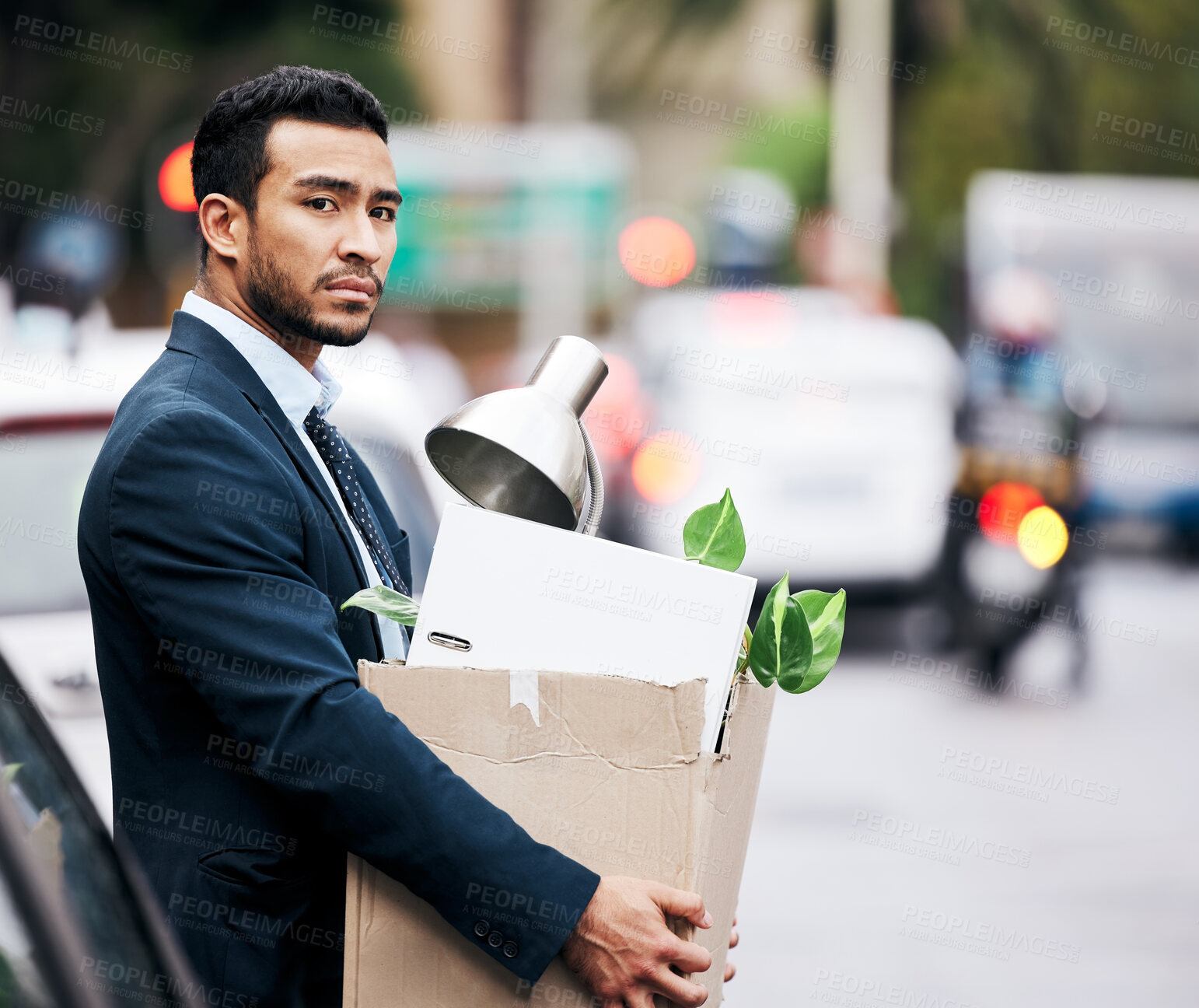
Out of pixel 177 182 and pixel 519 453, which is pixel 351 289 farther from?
pixel 177 182

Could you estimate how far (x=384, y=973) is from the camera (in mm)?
1930

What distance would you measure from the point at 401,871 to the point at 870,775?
5.84 m

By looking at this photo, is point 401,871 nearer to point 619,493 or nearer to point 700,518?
point 700,518

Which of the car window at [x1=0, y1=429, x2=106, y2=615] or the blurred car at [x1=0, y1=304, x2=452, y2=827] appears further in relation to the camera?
the car window at [x1=0, y1=429, x2=106, y2=615]

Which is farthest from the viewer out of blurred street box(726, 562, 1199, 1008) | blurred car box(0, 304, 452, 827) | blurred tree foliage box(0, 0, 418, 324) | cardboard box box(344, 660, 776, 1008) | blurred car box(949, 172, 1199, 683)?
blurred tree foliage box(0, 0, 418, 324)

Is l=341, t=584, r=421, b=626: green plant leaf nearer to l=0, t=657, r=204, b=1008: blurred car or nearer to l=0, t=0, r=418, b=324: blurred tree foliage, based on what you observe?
l=0, t=657, r=204, b=1008: blurred car

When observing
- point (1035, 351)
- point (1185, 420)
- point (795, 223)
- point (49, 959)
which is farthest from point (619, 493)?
point (795, 223)

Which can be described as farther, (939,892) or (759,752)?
(939,892)

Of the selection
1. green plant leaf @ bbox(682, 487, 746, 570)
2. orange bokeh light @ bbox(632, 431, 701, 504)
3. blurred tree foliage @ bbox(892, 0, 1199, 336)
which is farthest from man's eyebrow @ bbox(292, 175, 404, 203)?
blurred tree foliage @ bbox(892, 0, 1199, 336)

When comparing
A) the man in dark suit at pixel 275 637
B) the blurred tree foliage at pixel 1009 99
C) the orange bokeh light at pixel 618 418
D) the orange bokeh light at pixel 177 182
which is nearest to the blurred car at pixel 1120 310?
the orange bokeh light at pixel 618 418

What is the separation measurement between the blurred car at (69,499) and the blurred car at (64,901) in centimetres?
161

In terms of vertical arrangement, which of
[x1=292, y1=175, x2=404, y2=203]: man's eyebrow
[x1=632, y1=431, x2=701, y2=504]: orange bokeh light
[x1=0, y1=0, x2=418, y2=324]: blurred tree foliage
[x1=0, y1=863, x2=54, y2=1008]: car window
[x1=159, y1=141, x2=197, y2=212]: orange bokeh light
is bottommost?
[x1=632, y1=431, x2=701, y2=504]: orange bokeh light

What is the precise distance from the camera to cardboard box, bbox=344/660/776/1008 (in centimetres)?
188

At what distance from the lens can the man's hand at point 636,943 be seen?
189 cm
